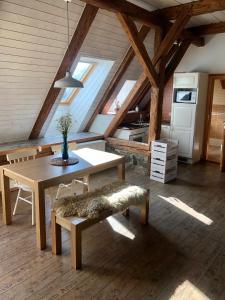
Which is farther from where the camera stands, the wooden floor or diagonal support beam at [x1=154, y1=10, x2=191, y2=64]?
diagonal support beam at [x1=154, y1=10, x2=191, y2=64]

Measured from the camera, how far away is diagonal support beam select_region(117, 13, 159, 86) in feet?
12.4

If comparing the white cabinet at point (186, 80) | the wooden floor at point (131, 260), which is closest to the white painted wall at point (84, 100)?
the white cabinet at point (186, 80)

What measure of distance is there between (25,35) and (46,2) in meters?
0.46

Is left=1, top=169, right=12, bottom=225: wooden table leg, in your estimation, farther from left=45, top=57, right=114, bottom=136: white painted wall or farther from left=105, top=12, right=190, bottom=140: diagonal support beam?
left=105, top=12, right=190, bottom=140: diagonal support beam

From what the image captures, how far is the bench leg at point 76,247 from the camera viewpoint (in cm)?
236

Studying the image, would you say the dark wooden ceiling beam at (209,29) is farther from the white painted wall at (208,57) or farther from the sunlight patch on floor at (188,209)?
the sunlight patch on floor at (188,209)

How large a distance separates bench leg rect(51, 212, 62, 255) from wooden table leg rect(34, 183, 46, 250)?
0.15 metres

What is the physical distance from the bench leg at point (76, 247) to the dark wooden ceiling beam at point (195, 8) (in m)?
3.48

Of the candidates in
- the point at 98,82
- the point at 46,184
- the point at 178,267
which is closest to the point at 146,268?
the point at 178,267

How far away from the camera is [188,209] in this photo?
12.2 ft

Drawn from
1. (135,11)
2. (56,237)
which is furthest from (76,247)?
(135,11)

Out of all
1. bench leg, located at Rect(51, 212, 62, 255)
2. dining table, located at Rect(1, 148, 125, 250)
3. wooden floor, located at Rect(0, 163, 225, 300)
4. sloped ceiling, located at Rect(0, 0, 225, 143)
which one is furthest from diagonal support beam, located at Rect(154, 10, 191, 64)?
bench leg, located at Rect(51, 212, 62, 255)

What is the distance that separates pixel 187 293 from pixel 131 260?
60 centimetres

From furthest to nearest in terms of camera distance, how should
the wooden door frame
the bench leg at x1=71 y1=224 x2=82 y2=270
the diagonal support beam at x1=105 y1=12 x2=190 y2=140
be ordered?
the wooden door frame
the diagonal support beam at x1=105 y1=12 x2=190 y2=140
the bench leg at x1=71 y1=224 x2=82 y2=270
